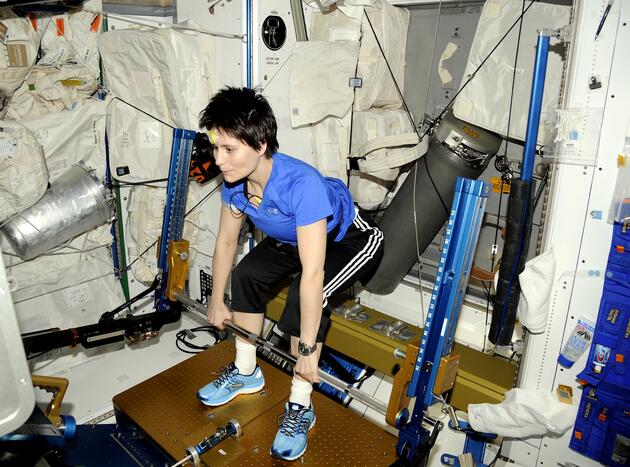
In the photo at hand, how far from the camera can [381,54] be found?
3244 mm

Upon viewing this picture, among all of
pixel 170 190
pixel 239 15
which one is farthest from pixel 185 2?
pixel 170 190

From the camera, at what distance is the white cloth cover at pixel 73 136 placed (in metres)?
3.11

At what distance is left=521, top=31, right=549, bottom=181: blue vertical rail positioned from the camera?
2.09 metres

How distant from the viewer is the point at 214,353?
9.53 ft

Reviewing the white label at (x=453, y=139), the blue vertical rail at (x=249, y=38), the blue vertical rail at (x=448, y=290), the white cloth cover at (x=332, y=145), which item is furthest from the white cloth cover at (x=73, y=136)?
the blue vertical rail at (x=448, y=290)

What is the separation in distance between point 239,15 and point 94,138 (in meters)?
→ 1.37

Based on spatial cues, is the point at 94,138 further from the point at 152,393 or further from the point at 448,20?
the point at 448,20

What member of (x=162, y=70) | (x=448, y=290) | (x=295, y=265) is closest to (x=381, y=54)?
(x=162, y=70)

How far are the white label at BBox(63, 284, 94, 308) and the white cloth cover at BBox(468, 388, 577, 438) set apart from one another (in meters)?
2.81

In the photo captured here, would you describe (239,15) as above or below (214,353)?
above

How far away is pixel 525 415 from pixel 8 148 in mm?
3249

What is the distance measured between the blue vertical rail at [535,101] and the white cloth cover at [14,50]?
2.91 metres

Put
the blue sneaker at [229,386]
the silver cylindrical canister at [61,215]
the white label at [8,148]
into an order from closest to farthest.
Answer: the blue sneaker at [229,386] < the white label at [8,148] < the silver cylindrical canister at [61,215]

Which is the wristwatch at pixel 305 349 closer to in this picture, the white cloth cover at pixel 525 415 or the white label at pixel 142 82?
the white cloth cover at pixel 525 415
